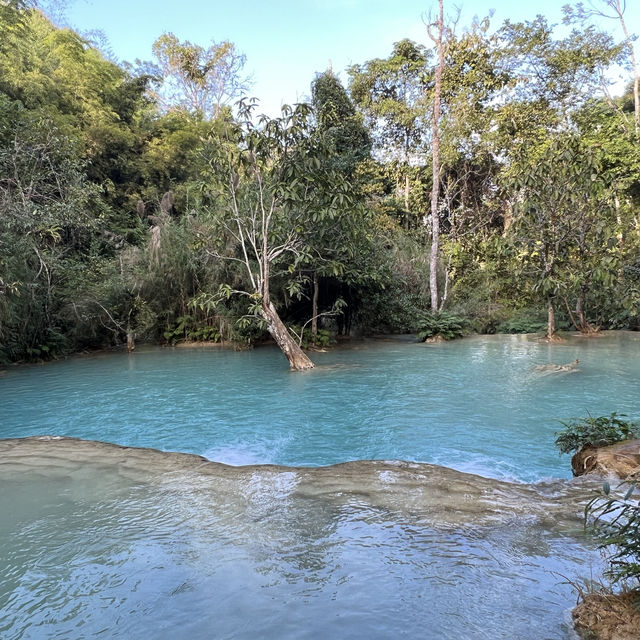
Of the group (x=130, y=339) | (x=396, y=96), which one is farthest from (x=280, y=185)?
(x=396, y=96)

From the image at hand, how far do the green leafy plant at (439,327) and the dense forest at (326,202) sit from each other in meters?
0.07

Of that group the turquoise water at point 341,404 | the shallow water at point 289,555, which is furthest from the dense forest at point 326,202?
Result: the shallow water at point 289,555

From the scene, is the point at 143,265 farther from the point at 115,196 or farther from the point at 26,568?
the point at 26,568

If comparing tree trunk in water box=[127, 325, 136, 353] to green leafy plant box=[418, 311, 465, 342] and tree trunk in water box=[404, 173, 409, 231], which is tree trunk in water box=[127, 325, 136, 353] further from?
tree trunk in water box=[404, 173, 409, 231]

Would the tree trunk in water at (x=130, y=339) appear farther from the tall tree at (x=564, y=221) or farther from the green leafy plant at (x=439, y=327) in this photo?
the tall tree at (x=564, y=221)

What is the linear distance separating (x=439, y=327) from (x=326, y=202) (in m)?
6.55

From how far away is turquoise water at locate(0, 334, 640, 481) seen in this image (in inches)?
220

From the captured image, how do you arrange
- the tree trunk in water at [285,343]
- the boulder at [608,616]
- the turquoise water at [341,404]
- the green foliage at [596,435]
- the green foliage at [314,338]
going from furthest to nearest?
1. the green foliage at [314,338]
2. the tree trunk in water at [285,343]
3. the turquoise water at [341,404]
4. the green foliage at [596,435]
5. the boulder at [608,616]

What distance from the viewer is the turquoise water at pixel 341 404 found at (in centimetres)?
560

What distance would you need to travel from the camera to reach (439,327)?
15352 mm

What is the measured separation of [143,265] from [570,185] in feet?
37.5

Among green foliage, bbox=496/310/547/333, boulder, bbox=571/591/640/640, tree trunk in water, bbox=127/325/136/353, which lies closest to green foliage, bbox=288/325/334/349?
tree trunk in water, bbox=127/325/136/353

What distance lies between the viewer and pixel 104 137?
20.8 metres

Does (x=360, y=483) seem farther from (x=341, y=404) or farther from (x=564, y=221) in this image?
(x=564, y=221)
